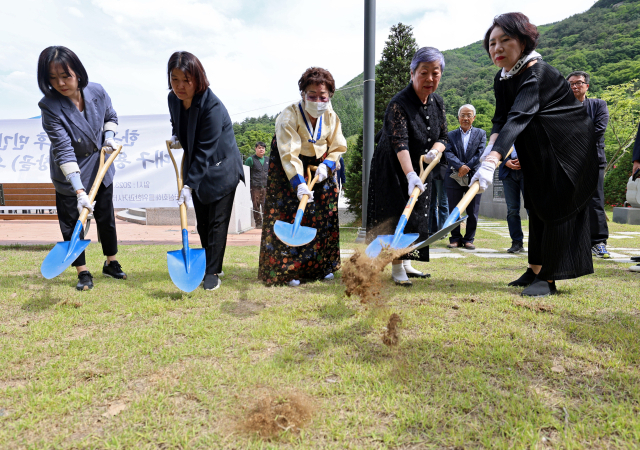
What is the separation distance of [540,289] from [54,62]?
13.2 feet

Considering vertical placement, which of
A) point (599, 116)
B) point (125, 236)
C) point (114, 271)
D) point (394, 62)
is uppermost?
point (394, 62)

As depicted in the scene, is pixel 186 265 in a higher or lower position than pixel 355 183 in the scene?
lower

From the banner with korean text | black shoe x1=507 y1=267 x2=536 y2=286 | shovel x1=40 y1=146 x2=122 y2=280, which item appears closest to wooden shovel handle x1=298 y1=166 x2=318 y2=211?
shovel x1=40 y1=146 x2=122 y2=280

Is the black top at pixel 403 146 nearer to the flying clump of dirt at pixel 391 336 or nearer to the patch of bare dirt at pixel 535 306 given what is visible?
the patch of bare dirt at pixel 535 306

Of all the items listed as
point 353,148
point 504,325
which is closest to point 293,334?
point 504,325

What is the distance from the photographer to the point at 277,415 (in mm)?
1385

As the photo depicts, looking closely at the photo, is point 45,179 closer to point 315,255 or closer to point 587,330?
point 315,255

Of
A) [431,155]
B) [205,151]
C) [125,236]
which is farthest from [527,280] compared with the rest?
[125,236]

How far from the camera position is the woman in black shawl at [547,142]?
8.46ft

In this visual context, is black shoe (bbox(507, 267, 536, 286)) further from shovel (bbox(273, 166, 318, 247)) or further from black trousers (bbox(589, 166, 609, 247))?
black trousers (bbox(589, 166, 609, 247))

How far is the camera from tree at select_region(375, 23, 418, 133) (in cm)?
860

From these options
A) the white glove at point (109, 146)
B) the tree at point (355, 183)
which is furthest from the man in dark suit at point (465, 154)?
the white glove at point (109, 146)

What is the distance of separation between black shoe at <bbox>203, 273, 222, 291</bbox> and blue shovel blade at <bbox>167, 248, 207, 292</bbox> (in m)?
0.24

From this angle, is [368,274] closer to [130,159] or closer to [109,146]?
[109,146]
